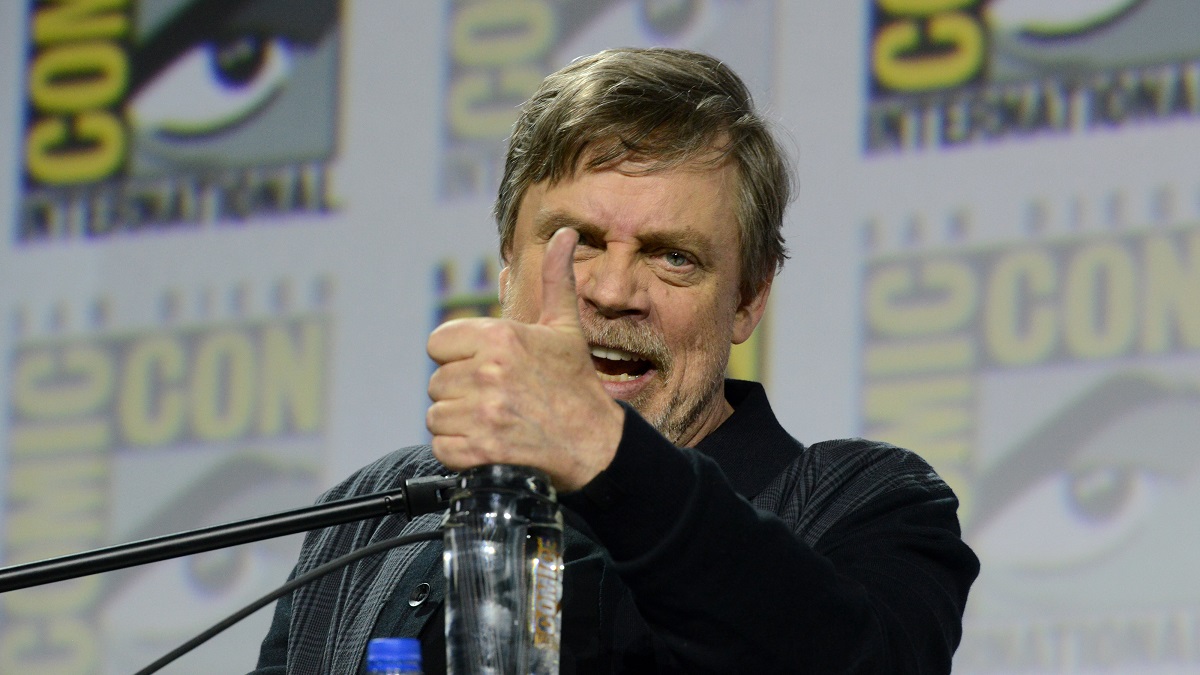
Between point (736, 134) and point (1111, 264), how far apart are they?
1080 mm

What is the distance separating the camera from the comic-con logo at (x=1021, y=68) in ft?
9.52

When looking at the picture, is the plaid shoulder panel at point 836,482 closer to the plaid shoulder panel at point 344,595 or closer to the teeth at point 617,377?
the teeth at point 617,377

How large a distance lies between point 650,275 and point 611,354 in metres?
0.12

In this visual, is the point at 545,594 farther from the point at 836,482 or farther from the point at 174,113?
the point at 174,113

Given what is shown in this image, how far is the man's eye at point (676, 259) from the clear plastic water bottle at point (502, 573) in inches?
29.4

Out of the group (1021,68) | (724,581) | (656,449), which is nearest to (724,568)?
(724,581)

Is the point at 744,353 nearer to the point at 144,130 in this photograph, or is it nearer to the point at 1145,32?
the point at 1145,32

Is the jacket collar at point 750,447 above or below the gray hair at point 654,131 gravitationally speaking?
below

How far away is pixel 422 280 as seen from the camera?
11.3 feet

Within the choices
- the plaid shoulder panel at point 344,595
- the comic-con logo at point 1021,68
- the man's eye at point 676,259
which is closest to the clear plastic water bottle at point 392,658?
the plaid shoulder panel at point 344,595

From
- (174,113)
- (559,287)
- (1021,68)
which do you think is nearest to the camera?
(559,287)

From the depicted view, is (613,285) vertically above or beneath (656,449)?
above

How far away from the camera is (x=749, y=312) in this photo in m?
2.27

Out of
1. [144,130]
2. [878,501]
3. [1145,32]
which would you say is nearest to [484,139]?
[144,130]
